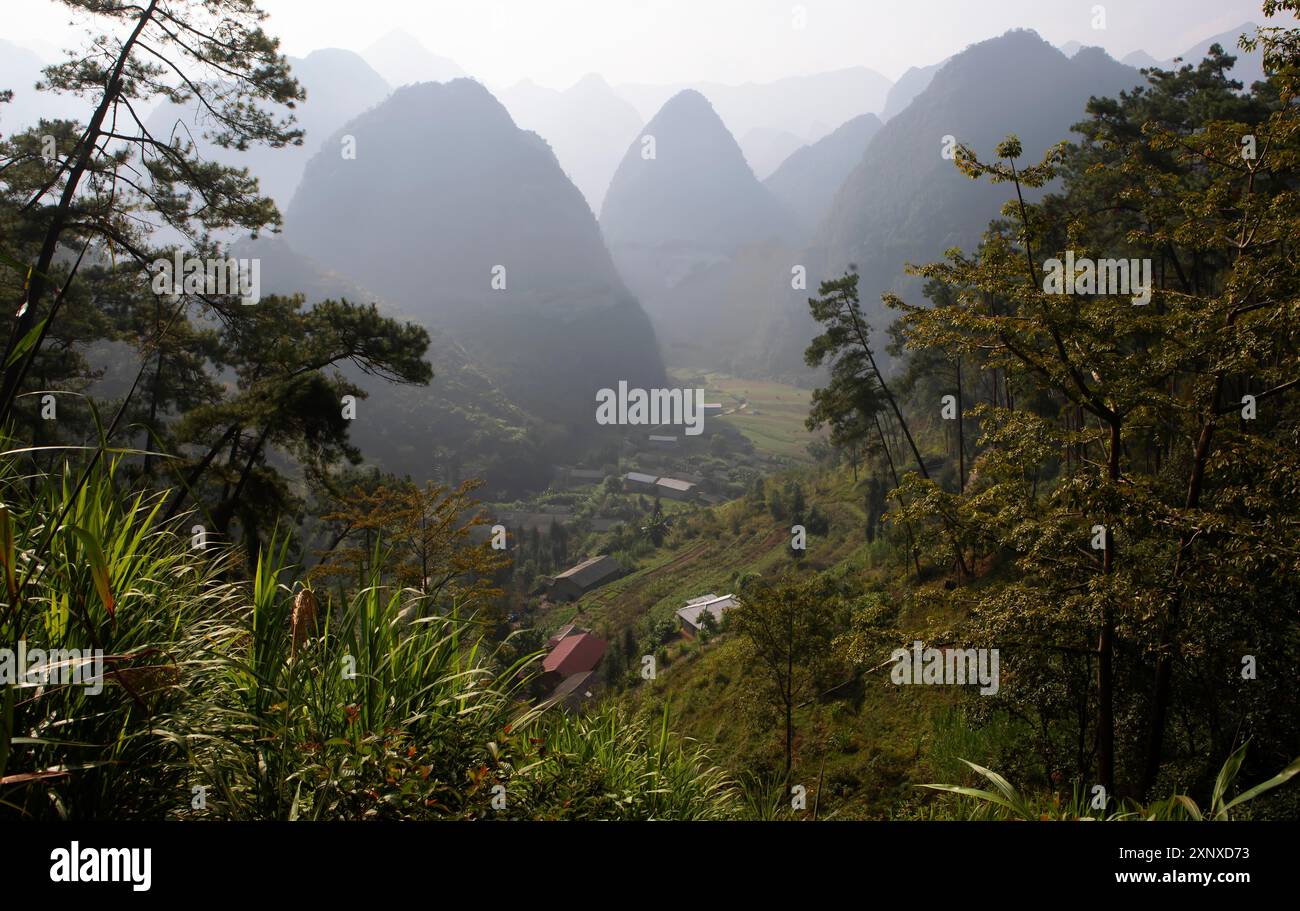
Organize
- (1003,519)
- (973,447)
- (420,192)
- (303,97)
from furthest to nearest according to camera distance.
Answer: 1. (420,192)
2. (973,447)
3. (303,97)
4. (1003,519)

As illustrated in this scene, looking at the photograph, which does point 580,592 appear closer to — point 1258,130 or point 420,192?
point 1258,130

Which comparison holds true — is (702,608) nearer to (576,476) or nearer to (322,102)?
(576,476)

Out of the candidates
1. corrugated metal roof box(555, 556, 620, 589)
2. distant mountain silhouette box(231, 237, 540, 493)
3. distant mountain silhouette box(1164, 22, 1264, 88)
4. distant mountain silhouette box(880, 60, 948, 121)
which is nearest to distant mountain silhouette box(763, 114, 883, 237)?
distant mountain silhouette box(880, 60, 948, 121)

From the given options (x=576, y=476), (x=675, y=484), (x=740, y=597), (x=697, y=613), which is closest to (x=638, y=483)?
(x=675, y=484)

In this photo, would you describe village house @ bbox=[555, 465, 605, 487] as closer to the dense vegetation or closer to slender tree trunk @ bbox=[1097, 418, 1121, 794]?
the dense vegetation

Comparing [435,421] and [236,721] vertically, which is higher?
[435,421]
